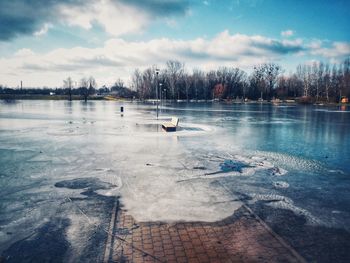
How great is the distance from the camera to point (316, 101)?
254 feet

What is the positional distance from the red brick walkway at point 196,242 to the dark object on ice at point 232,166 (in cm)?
363

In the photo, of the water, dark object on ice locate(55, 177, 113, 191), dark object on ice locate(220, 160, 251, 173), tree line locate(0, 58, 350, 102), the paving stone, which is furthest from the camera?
tree line locate(0, 58, 350, 102)

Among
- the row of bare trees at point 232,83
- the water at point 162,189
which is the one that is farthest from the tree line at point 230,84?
the water at point 162,189

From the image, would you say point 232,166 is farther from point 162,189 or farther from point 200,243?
point 200,243

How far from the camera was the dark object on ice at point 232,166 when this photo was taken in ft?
30.2

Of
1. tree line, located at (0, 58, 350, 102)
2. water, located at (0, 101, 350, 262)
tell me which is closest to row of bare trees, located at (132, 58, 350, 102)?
tree line, located at (0, 58, 350, 102)

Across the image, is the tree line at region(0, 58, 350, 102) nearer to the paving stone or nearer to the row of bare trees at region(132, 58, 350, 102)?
the row of bare trees at region(132, 58, 350, 102)

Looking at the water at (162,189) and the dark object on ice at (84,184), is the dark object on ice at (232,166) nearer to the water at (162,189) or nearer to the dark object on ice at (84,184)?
the water at (162,189)

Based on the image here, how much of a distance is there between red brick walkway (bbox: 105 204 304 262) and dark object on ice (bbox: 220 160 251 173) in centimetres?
363

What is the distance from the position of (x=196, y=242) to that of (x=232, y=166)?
5.31m

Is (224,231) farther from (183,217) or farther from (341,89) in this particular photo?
(341,89)

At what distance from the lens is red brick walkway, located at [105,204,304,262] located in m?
4.27

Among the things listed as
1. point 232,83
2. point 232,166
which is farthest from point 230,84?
point 232,166

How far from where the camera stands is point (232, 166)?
970 centimetres
